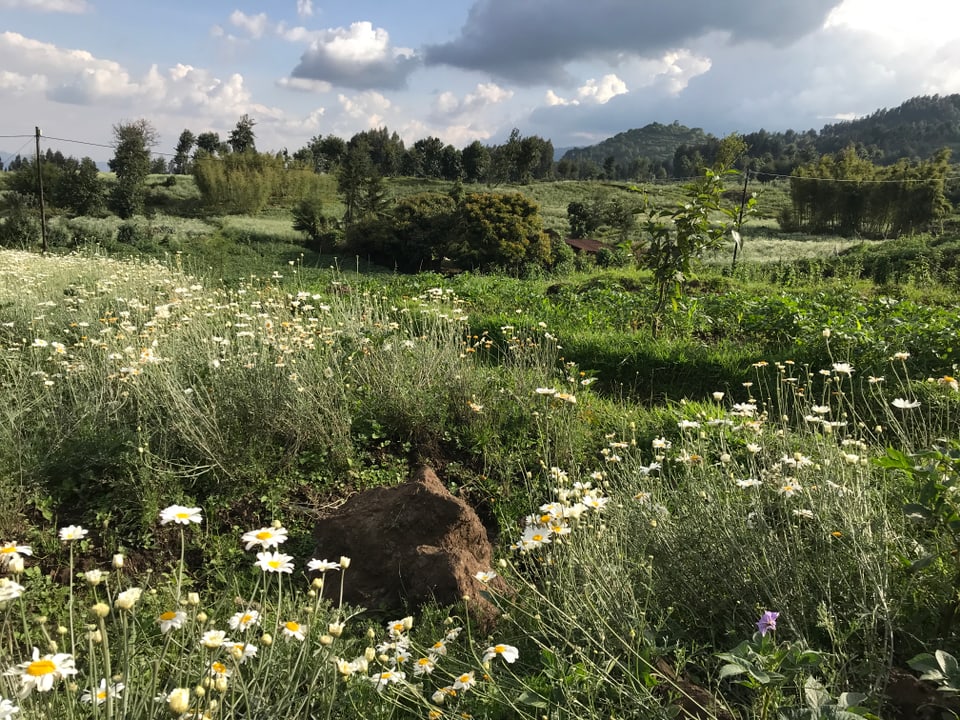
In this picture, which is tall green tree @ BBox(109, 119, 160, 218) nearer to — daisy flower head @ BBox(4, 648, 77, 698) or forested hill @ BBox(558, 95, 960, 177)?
daisy flower head @ BBox(4, 648, 77, 698)

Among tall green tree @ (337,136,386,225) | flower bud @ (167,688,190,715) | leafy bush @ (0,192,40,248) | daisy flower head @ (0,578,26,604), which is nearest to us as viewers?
flower bud @ (167,688,190,715)

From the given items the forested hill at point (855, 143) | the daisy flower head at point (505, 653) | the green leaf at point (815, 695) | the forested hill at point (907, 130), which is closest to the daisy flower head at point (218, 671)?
the daisy flower head at point (505, 653)

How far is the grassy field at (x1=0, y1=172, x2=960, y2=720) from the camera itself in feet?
5.09

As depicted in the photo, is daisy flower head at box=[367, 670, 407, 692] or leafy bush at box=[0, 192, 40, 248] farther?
leafy bush at box=[0, 192, 40, 248]

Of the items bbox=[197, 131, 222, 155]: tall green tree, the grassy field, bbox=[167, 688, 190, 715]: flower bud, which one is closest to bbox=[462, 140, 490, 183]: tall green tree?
bbox=[197, 131, 222, 155]: tall green tree

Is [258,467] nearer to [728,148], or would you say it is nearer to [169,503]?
[169,503]

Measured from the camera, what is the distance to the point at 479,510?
3605 millimetres

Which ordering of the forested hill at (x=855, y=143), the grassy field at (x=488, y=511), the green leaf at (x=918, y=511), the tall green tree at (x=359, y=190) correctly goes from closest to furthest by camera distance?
the grassy field at (x=488, y=511) < the green leaf at (x=918, y=511) < the tall green tree at (x=359, y=190) < the forested hill at (x=855, y=143)

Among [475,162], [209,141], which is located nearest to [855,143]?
[475,162]

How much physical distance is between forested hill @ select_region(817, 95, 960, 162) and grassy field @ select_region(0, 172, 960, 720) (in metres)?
120

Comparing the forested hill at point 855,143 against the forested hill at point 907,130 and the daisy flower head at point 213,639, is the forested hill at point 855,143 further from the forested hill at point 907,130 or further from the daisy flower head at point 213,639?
the daisy flower head at point 213,639

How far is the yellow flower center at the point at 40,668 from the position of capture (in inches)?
47.4

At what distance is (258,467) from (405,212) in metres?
15.6

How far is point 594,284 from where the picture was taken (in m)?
10.6
